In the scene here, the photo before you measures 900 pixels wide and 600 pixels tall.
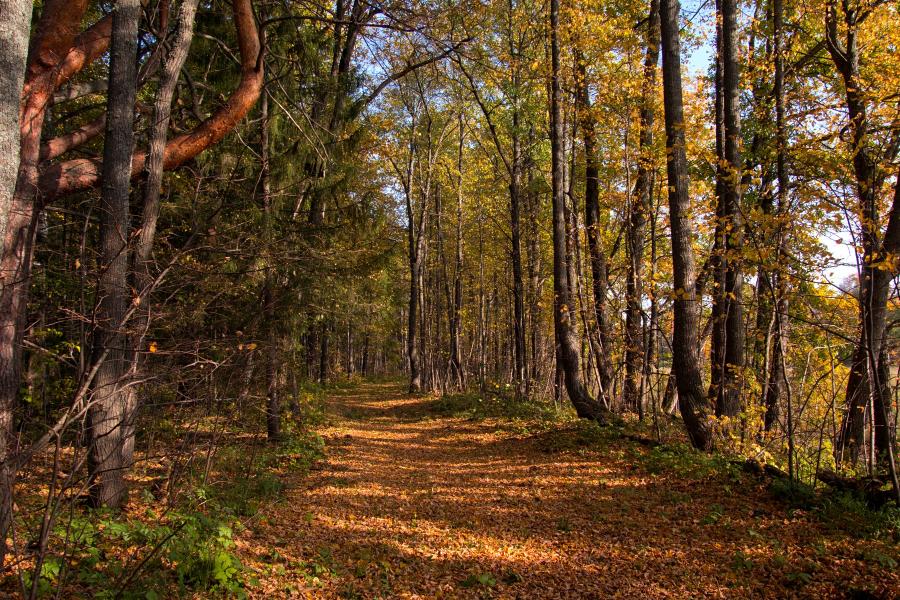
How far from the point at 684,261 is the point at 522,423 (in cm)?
555

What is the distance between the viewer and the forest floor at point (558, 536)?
4125 mm

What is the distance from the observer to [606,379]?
39.4 feet

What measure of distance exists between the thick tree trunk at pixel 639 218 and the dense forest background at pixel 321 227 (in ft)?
0.38

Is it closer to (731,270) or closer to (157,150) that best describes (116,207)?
(157,150)

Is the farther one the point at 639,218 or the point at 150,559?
the point at 639,218

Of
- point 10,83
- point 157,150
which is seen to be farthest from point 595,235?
point 10,83

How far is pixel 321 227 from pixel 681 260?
19.3 ft

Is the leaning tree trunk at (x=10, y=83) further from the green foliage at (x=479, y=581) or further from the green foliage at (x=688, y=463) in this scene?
the green foliage at (x=688, y=463)

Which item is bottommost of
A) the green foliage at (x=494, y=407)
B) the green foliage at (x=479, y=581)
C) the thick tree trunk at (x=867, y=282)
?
the green foliage at (x=479, y=581)

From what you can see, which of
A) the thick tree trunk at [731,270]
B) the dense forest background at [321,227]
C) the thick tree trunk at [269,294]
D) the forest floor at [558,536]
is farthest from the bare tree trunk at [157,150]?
the thick tree trunk at [731,270]

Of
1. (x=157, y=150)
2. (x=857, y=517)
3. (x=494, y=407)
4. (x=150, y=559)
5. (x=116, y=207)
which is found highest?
(x=157, y=150)

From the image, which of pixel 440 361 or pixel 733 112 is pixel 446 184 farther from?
pixel 733 112

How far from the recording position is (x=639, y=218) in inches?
460

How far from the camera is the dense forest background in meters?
4.25
